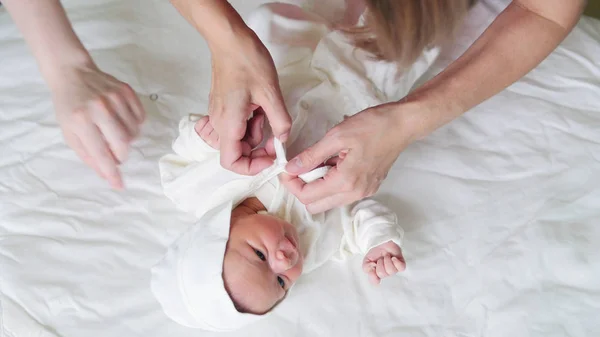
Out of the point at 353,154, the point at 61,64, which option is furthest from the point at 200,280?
the point at 61,64

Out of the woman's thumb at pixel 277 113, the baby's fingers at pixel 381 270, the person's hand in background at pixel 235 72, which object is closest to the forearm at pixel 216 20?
the person's hand in background at pixel 235 72

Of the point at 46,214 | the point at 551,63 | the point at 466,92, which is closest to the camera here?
the point at 466,92

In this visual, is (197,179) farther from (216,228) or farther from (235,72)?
(235,72)

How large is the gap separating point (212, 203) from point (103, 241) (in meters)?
0.20

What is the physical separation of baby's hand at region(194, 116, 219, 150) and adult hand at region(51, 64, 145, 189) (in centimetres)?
10

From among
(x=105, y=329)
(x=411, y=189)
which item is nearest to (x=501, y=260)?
(x=411, y=189)

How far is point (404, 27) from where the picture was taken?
Answer: 91 cm

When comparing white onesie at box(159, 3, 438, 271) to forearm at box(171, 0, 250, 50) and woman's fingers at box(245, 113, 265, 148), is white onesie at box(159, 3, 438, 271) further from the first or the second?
forearm at box(171, 0, 250, 50)

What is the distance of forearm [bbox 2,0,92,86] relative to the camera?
870 mm

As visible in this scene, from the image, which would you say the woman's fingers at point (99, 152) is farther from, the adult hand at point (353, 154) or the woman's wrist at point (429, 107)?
the woman's wrist at point (429, 107)

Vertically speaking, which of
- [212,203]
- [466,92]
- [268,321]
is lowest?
[268,321]

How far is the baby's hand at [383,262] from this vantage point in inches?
33.9

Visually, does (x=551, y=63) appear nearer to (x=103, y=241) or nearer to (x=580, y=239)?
(x=580, y=239)

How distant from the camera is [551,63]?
3.73 ft
